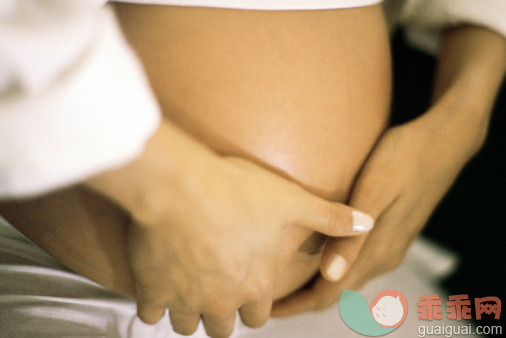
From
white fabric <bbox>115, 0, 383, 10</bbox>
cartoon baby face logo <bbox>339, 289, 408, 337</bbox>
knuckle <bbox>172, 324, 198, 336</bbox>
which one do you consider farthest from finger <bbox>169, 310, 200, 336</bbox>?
white fabric <bbox>115, 0, 383, 10</bbox>

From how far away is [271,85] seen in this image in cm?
41

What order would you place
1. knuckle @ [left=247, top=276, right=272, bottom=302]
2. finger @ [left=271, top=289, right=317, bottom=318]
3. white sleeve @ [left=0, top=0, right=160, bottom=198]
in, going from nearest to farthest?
1. white sleeve @ [left=0, top=0, right=160, bottom=198]
2. knuckle @ [left=247, top=276, right=272, bottom=302]
3. finger @ [left=271, top=289, right=317, bottom=318]

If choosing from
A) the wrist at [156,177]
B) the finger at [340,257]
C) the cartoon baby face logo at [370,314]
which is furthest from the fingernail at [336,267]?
the wrist at [156,177]

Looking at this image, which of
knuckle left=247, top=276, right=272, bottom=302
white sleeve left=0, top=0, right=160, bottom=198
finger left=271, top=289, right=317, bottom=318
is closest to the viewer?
white sleeve left=0, top=0, right=160, bottom=198

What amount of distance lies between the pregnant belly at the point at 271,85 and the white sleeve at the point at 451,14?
0.25 metres

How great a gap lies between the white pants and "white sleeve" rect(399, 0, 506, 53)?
0.50 m

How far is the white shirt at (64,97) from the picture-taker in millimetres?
251

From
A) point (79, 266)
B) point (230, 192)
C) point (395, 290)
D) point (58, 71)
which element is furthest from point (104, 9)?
point (395, 290)

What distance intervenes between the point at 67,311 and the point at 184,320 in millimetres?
148

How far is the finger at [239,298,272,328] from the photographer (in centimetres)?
41

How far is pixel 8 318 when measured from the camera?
0.40 meters

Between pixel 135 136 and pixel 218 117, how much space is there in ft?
0.42

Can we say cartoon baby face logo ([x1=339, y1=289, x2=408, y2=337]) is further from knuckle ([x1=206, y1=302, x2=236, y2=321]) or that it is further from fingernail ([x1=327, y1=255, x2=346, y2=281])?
knuckle ([x1=206, y1=302, x2=236, y2=321])

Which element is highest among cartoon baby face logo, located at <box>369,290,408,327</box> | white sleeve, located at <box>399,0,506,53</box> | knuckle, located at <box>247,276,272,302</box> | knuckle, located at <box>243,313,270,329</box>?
white sleeve, located at <box>399,0,506,53</box>
